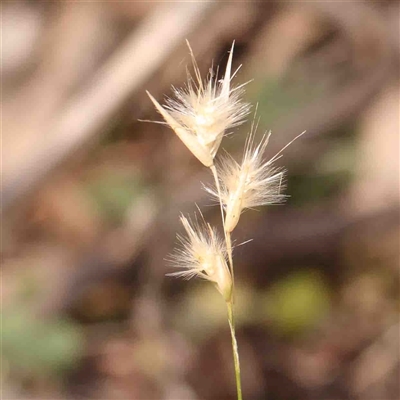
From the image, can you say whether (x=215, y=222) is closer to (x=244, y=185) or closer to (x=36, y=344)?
(x=36, y=344)

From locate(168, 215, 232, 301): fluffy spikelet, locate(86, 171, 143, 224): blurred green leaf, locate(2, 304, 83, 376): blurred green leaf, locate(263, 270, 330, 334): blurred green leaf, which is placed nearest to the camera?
locate(168, 215, 232, 301): fluffy spikelet

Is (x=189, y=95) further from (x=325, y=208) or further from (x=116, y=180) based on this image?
(x=116, y=180)

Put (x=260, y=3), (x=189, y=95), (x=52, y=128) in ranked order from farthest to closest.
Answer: (x=260, y=3), (x=52, y=128), (x=189, y=95)

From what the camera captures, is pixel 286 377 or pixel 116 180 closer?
pixel 286 377

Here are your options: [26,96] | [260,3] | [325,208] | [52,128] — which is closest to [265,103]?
[325,208]

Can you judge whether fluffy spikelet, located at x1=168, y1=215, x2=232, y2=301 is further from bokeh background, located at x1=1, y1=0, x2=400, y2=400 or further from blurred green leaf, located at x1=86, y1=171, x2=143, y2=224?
blurred green leaf, located at x1=86, y1=171, x2=143, y2=224

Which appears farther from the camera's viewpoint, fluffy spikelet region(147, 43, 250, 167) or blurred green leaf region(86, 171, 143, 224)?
blurred green leaf region(86, 171, 143, 224)

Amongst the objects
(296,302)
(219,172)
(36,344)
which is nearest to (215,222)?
(296,302)

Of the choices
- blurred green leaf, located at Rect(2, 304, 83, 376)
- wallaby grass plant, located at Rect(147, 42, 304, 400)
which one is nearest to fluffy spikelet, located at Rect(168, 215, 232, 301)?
wallaby grass plant, located at Rect(147, 42, 304, 400)

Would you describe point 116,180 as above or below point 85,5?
below
